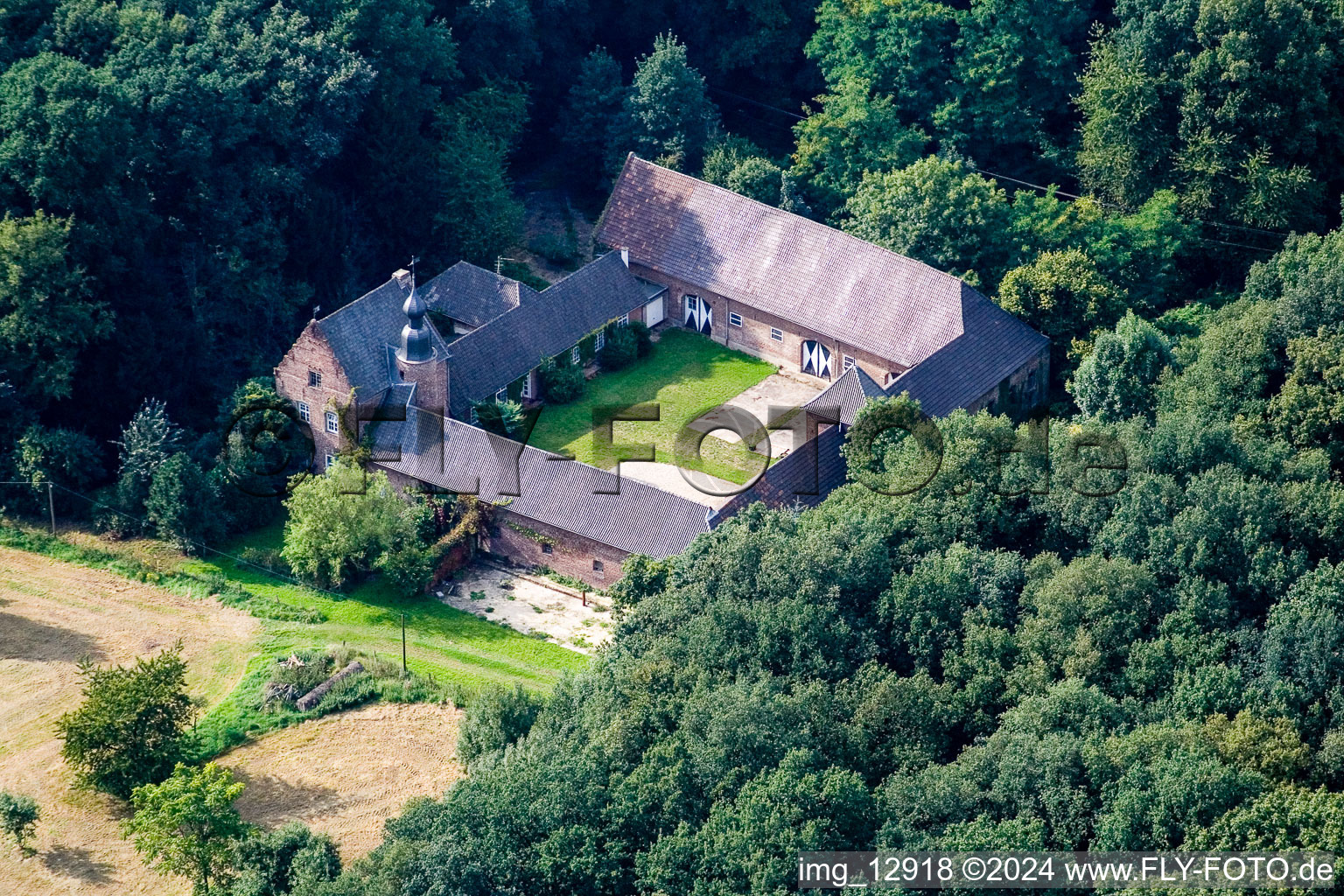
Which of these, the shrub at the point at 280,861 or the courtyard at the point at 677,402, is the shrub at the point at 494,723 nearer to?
the shrub at the point at 280,861

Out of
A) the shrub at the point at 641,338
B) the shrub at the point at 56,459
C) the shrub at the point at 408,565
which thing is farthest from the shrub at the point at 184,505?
the shrub at the point at 641,338

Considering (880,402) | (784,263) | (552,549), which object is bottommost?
(552,549)

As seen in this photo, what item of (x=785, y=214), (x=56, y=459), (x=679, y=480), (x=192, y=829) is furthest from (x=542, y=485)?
(x=785, y=214)

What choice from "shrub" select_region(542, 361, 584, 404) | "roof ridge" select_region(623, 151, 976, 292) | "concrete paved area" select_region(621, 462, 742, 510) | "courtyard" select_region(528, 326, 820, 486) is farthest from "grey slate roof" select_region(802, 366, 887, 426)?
"shrub" select_region(542, 361, 584, 404)

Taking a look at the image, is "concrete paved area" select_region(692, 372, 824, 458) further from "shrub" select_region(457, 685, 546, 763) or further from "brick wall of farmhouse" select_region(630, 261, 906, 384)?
"shrub" select_region(457, 685, 546, 763)

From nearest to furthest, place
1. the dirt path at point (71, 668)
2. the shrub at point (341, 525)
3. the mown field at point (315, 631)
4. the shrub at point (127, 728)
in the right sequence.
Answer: the dirt path at point (71, 668)
the shrub at point (127, 728)
the mown field at point (315, 631)
the shrub at point (341, 525)

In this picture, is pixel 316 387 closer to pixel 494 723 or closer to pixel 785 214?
pixel 494 723
